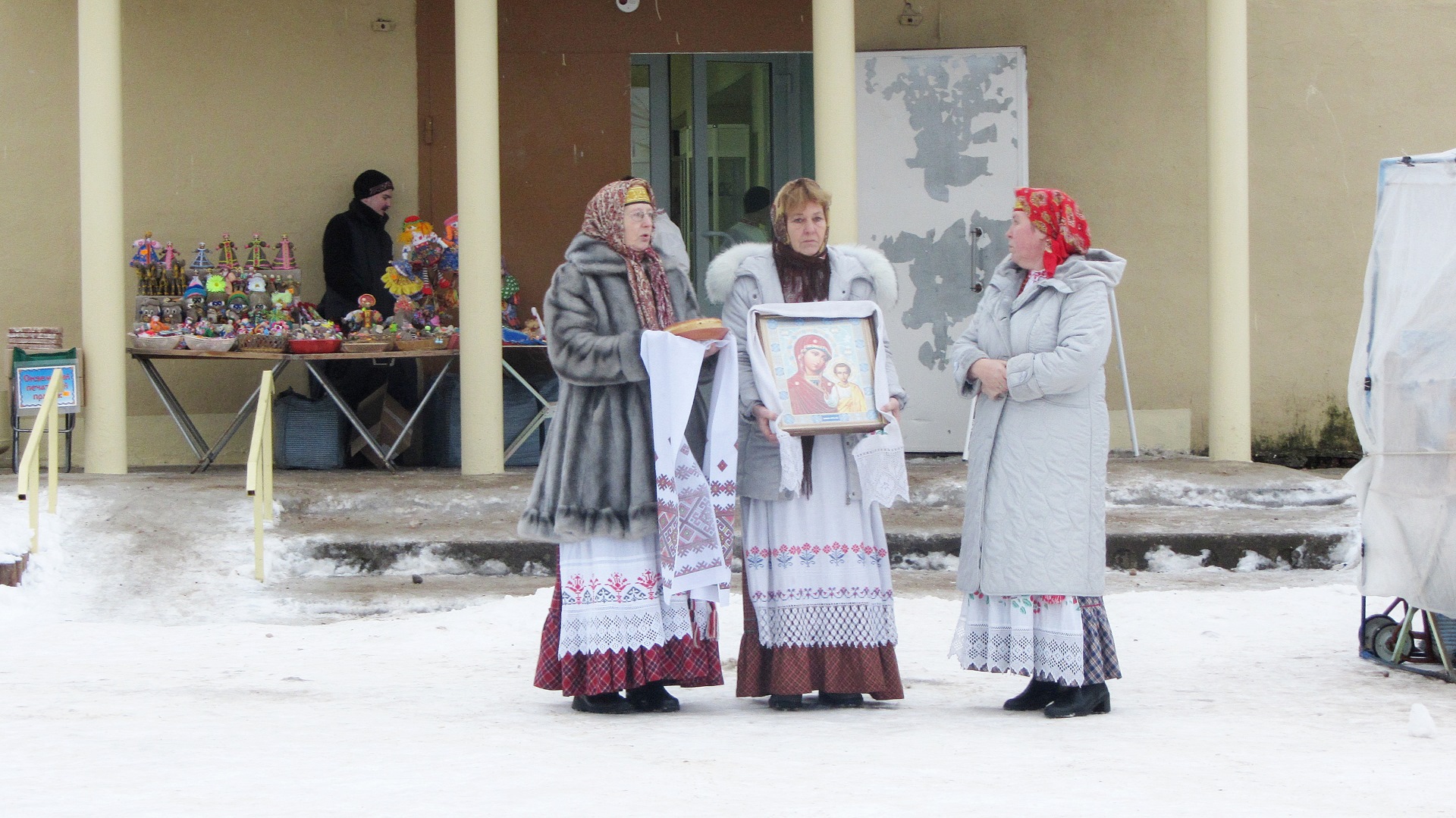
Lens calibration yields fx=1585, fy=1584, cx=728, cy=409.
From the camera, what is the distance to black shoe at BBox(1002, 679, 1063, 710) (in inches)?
185

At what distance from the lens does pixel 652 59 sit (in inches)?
406

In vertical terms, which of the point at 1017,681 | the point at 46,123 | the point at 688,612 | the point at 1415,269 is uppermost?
the point at 46,123

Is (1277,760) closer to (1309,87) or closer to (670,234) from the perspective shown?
(670,234)

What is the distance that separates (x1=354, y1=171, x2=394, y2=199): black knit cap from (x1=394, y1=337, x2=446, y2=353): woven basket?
43.4 inches

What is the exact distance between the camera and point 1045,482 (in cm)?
464

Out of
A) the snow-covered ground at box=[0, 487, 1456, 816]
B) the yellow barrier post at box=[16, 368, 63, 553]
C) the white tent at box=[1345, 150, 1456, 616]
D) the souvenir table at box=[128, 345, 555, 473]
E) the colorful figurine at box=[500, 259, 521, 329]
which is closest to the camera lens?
the snow-covered ground at box=[0, 487, 1456, 816]

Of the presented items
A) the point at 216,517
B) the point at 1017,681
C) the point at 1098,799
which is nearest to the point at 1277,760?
the point at 1098,799

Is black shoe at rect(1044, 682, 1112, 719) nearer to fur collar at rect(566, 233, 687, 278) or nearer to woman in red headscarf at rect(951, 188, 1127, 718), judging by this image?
woman in red headscarf at rect(951, 188, 1127, 718)

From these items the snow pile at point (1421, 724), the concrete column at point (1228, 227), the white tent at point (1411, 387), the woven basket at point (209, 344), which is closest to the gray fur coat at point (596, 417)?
the snow pile at point (1421, 724)

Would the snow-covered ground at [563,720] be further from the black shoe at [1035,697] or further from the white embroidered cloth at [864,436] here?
the white embroidered cloth at [864,436]

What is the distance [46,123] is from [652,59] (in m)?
3.73

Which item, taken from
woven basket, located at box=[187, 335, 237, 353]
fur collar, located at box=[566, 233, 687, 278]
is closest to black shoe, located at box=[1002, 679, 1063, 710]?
fur collar, located at box=[566, 233, 687, 278]

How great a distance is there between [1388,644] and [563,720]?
9.49ft

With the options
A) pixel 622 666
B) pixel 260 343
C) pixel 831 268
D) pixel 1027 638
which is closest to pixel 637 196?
pixel 831 268
